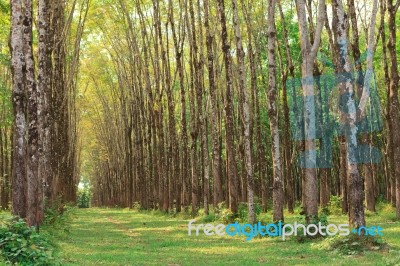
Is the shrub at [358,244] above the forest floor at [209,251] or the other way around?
above

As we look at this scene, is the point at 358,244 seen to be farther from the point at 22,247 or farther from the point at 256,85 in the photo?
the point at 256,85

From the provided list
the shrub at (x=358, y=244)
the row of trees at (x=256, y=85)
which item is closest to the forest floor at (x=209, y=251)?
the shrub at (x=358, y=244)

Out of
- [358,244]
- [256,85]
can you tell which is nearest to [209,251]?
[358,244]

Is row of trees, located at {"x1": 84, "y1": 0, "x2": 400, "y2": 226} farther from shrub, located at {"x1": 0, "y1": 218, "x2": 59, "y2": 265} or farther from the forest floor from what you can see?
shrub, located at {"x1": 0, "y1": 218, "x2": 59, "y2": 265}

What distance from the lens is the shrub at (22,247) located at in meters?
9.19

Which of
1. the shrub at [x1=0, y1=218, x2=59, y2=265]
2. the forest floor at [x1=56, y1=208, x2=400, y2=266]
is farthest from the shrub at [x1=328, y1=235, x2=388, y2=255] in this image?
the shrub at [x1=0, y1=218, x2=59, y2=265]

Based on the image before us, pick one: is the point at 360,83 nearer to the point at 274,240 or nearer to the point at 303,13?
the point at 303,13

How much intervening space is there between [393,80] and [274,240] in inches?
288

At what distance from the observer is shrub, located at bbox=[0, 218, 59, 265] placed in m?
9.19

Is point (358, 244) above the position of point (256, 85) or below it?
below

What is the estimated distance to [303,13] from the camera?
14.9 metres

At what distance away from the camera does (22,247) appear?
31.0 feet

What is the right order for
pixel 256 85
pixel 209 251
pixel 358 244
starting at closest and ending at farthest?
1. pixel 358 244
2. pixel 209 251
3. pixel 256 85

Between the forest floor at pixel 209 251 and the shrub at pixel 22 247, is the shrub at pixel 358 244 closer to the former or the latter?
the forest floor at pixel 209 251
